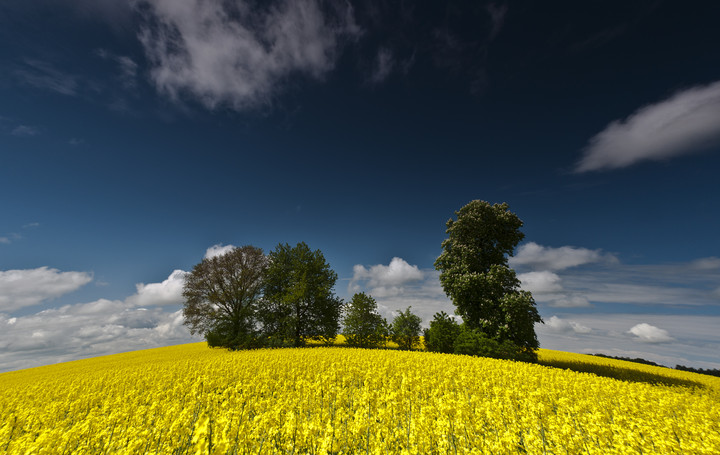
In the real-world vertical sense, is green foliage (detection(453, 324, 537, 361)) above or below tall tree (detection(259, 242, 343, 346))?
below

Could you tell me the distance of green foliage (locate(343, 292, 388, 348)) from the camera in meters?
32.0

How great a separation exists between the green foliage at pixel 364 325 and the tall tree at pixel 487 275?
1097 cm

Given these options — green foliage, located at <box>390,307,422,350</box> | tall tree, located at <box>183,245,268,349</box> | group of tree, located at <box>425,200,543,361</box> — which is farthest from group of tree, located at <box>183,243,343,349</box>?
group of tree, located at <box>425,200,543,361</box>

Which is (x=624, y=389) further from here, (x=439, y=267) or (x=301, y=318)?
(x=301, y=318)

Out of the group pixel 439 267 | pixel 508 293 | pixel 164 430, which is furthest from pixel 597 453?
pixel 439 267

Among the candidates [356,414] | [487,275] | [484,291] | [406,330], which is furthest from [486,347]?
[356,414]

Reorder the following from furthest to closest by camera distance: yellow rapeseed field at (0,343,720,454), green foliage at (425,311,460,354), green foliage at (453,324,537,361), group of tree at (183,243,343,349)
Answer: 1. group of tree at (183,243,343,349)
2. green foliage at (425,311,460,354)
3. green foliage at (453,324,537,361)
4. yellow rapeseed field at (0,343,720,454)

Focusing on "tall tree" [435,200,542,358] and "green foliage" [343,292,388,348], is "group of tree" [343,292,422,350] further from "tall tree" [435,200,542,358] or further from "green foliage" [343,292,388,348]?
"tall tree" [435,200,542,358]

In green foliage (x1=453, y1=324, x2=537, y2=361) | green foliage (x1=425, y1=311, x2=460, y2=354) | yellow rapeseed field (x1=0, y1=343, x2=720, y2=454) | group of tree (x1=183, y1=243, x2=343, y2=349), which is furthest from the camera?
group of tree (x1=183, y1=243, x2=343, y2=349)

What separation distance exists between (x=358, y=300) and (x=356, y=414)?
28.5 m

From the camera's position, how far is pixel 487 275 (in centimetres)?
2223

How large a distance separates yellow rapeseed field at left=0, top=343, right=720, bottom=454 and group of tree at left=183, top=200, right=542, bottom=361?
8.08m

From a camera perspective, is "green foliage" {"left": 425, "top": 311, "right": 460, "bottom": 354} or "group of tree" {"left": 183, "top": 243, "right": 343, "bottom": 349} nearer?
"green foliage" {"left": 425, "top": 311, "right": 460, "bottom": 354}

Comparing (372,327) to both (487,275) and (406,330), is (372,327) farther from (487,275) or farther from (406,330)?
(487,275)
